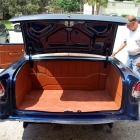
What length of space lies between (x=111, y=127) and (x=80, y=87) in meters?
0.85

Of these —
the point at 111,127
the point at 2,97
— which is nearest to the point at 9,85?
the point at 2,97

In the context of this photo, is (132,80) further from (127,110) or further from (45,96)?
(45,96)

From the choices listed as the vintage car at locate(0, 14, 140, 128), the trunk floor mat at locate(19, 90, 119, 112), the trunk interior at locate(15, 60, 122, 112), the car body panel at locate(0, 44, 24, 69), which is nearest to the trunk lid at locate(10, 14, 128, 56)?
the vintage car at locate(0, 14, 140, 128)

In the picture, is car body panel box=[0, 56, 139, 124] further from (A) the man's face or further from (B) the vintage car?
(A) the man's face

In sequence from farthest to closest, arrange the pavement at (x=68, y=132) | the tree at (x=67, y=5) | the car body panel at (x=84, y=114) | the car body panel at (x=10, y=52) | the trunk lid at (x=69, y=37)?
the tree at (x=67, y=5) < the car body panel at (x=10, y=52) < the pavement at (x=68, y=132) < the trunk lid at (x=69, y=37) < the car body panel at (x=84, y=114)

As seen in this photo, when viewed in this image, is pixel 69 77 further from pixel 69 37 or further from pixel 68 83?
pixel 69 37

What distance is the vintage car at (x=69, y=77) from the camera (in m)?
2.60

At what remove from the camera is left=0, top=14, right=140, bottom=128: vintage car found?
2.60m

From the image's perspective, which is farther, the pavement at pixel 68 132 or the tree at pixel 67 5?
the tree at pixel 67 5

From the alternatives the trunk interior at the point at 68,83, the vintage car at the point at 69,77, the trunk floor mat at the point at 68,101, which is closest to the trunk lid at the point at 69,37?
the vintage car at the point at 69,77

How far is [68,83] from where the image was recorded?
369 cm

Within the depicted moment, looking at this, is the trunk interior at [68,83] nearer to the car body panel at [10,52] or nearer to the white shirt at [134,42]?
the white shirt at [134,42]

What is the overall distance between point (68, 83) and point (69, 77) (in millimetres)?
112

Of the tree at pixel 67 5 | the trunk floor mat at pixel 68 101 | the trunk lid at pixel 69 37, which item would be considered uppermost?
the trunk lid at pixel 69 37
